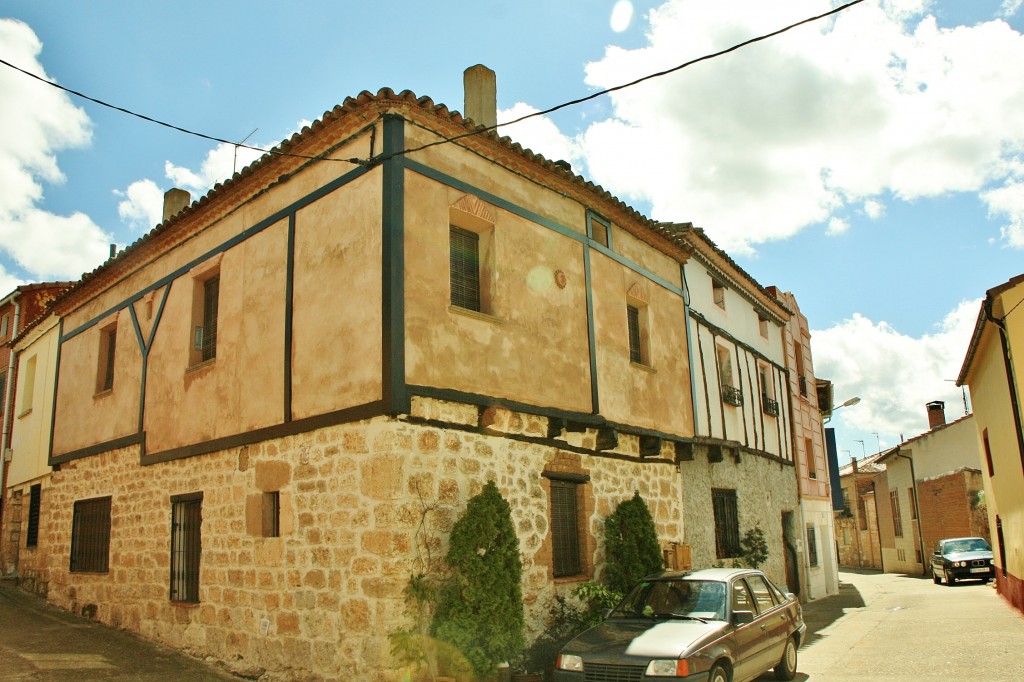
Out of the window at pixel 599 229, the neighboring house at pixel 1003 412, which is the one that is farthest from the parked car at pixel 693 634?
the neighboring house at pixel 1003 412

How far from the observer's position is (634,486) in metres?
11.5

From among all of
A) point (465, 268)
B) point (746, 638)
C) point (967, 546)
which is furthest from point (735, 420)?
point (967, 546)

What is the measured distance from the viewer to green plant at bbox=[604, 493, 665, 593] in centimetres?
1038

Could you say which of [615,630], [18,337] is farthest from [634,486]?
[18,337]

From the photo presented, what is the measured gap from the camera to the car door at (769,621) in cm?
829

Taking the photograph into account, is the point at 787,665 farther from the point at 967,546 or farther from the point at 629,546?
the point at 967,546

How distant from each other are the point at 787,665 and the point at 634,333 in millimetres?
5354

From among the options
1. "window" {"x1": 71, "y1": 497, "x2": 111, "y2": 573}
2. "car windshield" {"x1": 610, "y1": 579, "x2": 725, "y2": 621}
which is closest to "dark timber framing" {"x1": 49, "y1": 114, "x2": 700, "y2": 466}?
"window" {"x1": 71, "y1": 497, "x2": 111, "y2": 573}

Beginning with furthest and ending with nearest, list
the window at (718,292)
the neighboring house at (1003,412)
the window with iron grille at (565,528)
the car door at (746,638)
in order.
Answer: the window at (718,292) < the neighboring house at (1003,412) < the window with iron grille at (565,528) < the car door at (746,638)

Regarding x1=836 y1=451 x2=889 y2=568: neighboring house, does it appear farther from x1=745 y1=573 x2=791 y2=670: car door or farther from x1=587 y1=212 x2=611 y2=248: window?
x1=745 y1=573 x2=791 y2=670: car door

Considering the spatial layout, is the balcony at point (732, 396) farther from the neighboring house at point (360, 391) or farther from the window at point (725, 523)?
the neighboring house at point (360, 391)

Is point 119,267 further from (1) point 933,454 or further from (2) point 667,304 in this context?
(1) point 933,454

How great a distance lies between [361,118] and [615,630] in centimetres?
613

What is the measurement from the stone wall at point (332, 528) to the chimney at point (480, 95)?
446cm
